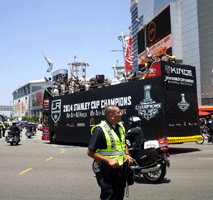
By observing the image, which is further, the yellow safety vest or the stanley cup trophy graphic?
the stanley cup trophy graphic

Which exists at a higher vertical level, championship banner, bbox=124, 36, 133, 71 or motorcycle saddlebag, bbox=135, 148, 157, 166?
championship banner, bbox=124, 36, 133, 71

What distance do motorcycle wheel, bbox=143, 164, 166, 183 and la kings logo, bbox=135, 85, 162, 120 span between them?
5.15 metres

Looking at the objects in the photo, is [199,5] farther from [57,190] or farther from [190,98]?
[57,190]

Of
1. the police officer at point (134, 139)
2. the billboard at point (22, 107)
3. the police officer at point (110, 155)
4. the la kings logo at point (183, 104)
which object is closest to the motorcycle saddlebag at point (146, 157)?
the police officer at point (134, 139)

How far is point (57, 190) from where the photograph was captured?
20.5ft

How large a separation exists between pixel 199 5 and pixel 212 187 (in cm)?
4057

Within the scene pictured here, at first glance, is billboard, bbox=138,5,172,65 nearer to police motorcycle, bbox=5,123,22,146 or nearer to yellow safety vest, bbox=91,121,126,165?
police motorcycle, bbox=5,123,22,146

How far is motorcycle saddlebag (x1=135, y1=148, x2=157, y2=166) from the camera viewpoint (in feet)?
22.0

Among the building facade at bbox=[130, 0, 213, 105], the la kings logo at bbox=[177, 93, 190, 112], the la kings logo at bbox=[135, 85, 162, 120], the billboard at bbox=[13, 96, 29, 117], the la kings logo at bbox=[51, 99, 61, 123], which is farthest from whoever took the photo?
the billboard at bbox=[13, 96, 29, 117]

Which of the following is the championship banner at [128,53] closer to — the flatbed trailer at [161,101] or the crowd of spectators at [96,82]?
the crowd of spectators at [96,82]

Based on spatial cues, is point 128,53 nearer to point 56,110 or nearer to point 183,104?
point 56,110

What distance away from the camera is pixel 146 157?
6.76 m

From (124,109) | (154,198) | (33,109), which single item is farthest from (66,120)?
(33,109)

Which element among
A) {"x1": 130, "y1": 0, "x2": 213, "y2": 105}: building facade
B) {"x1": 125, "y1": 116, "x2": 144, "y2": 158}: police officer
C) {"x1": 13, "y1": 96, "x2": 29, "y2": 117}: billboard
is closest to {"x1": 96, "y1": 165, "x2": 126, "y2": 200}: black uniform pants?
{"x1": 125, "y1": 116, "x2": 144, "y2": 158}: police officer
